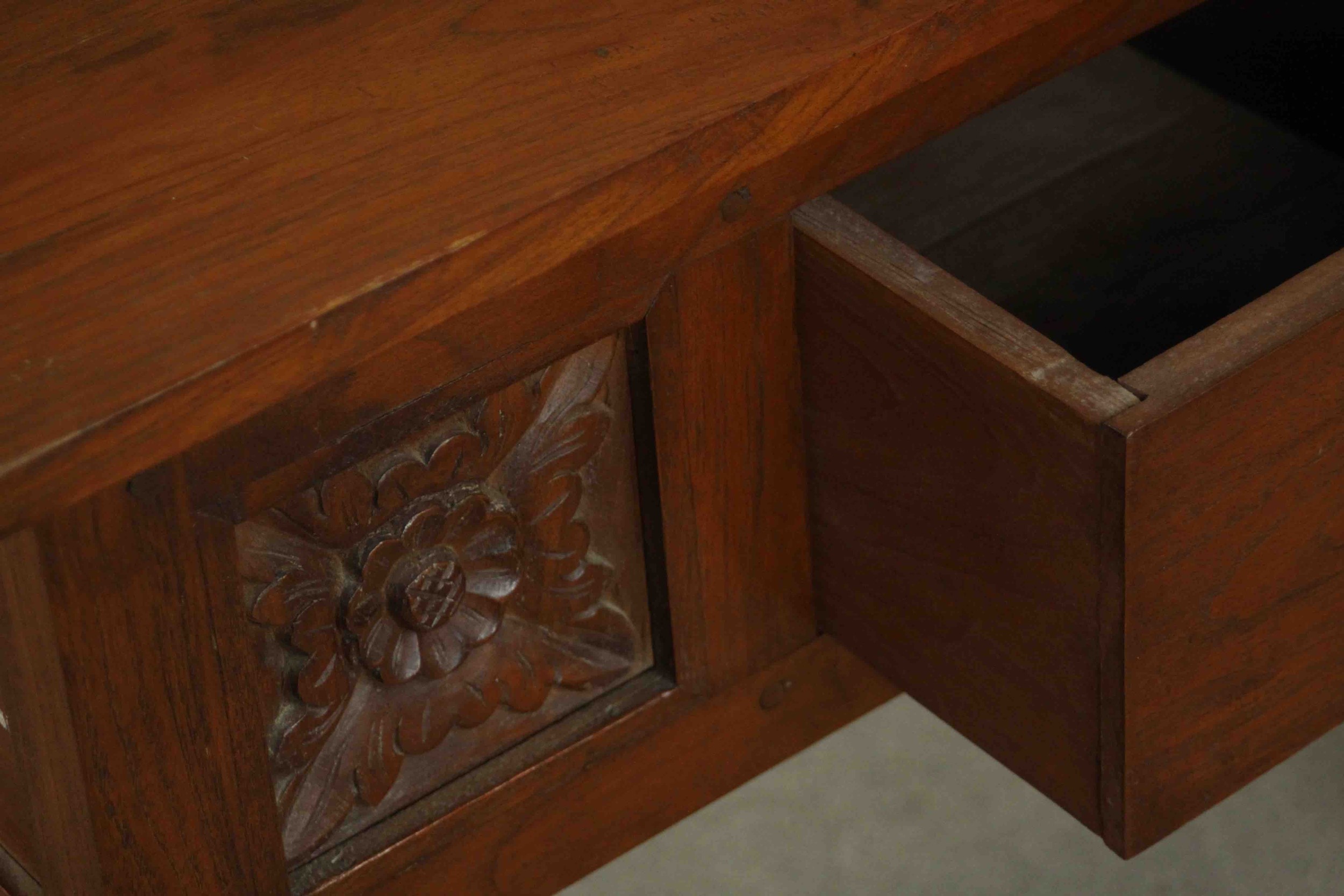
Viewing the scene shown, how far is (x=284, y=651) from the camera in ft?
2.59

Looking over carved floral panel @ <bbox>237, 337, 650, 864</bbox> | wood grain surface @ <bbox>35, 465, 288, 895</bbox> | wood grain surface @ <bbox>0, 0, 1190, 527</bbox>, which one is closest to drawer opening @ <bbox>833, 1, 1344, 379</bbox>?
wood grain surface @ <bbox>0, 0, 1190, 527</bbox>

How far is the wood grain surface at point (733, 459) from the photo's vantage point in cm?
83

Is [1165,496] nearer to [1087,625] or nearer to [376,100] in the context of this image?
[1087,625]

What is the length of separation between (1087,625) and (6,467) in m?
0.38

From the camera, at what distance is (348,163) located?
2.56 ft

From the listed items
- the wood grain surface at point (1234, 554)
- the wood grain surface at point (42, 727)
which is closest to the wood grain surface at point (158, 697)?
the wood grain surface at point (42, 727)

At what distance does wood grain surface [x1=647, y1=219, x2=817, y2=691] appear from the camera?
83cm

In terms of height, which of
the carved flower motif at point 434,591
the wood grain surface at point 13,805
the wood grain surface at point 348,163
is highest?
the wood grain surface at point 348,163

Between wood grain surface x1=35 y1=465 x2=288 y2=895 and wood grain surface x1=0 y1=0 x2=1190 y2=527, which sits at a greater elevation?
wood grain surface x1=0 y1=0 x2=1190 y2=527

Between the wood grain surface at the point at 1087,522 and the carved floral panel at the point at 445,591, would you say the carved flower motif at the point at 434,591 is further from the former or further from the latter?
the wood grain surface at the point at 1087,522

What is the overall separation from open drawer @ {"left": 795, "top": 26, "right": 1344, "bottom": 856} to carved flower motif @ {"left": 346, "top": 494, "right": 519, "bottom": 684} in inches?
5.9

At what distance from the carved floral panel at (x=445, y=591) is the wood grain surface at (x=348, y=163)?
→ 0.19ft

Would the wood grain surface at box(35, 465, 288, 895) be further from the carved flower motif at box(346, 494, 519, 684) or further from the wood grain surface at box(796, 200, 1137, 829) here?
the wood grain surface at box(796, 200, 1137, 829)

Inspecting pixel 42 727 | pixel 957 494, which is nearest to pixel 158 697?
pixel 42 727
